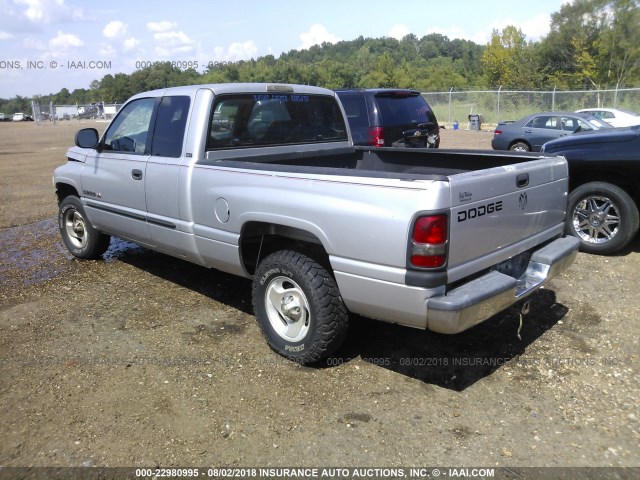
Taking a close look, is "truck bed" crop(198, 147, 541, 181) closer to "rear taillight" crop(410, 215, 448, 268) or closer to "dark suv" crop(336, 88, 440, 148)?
"rear taillight" crop(410, 215, 448, 268)

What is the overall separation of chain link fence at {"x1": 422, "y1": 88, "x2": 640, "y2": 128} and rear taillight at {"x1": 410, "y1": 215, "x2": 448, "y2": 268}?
27438mm

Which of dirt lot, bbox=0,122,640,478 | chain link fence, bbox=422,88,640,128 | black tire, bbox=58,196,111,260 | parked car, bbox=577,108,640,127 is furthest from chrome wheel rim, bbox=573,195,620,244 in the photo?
chain link fence, bbox=422,88,640,128

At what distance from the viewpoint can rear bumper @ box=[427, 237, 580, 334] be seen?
121 inches

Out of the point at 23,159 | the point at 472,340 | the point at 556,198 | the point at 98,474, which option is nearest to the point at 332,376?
the point at 472,340

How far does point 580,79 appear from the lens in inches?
1961

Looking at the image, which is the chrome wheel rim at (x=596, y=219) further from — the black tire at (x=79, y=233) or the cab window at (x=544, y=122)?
the cab window at (x=544, y=122)

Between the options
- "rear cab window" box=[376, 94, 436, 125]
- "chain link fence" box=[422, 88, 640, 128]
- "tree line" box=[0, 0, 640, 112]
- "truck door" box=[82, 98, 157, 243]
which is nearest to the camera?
"truck door" box=[82, 98, 157, 243]

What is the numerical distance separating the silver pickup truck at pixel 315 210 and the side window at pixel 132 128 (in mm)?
17

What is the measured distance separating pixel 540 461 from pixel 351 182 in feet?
5.90

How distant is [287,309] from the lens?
12.8 ft

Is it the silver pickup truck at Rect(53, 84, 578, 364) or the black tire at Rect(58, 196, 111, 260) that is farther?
the black tire at Rect(58, 196, 111, 260)

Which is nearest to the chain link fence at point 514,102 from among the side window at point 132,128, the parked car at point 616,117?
the parked car at point 616,117

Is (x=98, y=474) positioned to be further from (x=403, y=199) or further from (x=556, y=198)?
(x=556, y=198)

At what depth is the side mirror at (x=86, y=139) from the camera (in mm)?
5527
